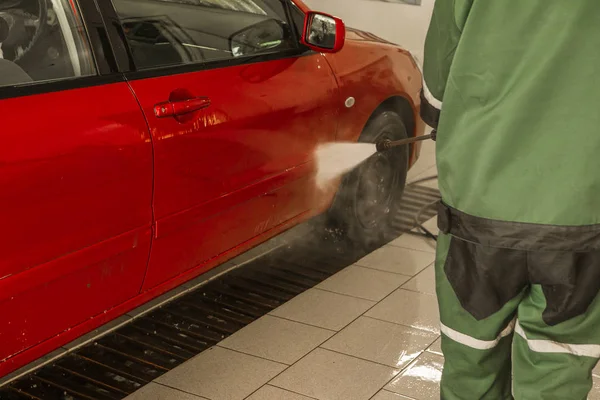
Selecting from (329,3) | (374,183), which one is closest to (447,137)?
(374,183)

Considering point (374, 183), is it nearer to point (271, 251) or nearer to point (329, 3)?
point (271, 251)

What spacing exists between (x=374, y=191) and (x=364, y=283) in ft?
2.11

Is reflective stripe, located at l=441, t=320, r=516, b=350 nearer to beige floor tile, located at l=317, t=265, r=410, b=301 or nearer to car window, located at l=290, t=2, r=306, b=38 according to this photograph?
beige floor tile, located at l=317, t=265, r=410, b=301

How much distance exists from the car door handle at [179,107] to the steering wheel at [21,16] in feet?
1.53

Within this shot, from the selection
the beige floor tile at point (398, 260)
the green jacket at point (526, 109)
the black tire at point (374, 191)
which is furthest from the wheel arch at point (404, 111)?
the green jacket at point (526, 109)

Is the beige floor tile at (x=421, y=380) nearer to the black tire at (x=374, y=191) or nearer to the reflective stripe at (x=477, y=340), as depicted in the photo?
the reflective stripe at (x=477, y=340)

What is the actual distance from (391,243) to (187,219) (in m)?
1.97

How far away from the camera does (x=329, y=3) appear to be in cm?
650

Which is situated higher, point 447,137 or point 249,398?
point 447,137

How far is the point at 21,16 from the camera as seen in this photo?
257cm

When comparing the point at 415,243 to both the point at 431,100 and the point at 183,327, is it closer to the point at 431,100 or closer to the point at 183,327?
the point at 183,327

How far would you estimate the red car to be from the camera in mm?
2373

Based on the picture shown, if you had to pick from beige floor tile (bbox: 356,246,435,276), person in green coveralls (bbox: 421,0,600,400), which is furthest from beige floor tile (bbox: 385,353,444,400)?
beige floor tile (bbox: 356,246,435,276)

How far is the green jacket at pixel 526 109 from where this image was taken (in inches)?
76.0
